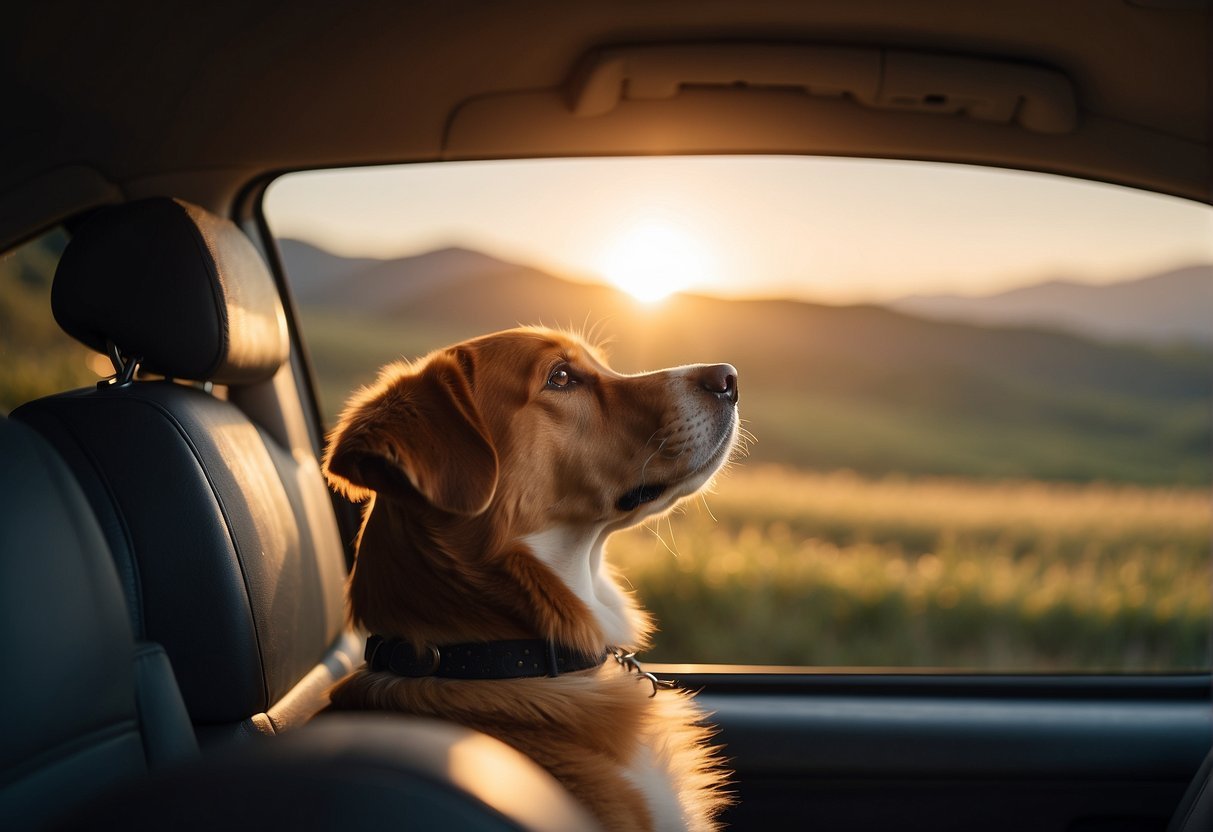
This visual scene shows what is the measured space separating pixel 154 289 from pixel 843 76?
5.57 feet

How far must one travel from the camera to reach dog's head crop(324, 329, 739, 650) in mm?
1983

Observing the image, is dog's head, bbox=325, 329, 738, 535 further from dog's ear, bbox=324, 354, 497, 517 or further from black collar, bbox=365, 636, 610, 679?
black collar, bbox=365, 636, 610, 679

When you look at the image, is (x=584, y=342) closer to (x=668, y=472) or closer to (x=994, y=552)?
(x=668, y=472)

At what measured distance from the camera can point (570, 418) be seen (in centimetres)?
237

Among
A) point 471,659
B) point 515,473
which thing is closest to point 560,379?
point 515,473

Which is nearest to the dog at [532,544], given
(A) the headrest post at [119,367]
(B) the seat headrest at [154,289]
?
(B) the seat headrest at [154,289]

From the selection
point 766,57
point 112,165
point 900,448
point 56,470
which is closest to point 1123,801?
point 766,57

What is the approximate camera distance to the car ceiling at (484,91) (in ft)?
7.73

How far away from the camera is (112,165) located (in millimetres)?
2645

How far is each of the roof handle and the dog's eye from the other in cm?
75

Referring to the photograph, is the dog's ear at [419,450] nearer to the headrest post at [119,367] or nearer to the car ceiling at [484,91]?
the headrest post at [119,367]

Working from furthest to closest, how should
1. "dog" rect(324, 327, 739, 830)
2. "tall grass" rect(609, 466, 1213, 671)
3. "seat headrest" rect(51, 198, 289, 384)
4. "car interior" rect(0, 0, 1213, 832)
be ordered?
"tall grass" rect(609, 466, 1213, 671)
"seat headrest" rect(51, 198, 289, 384)
"car interior" rect(0, 0, 1213, 832)
"dog" rect(324, 327, 739, 830)

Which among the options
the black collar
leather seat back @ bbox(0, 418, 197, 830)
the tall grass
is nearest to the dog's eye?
the black collar

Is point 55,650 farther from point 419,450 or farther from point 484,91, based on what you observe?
point 484,91
